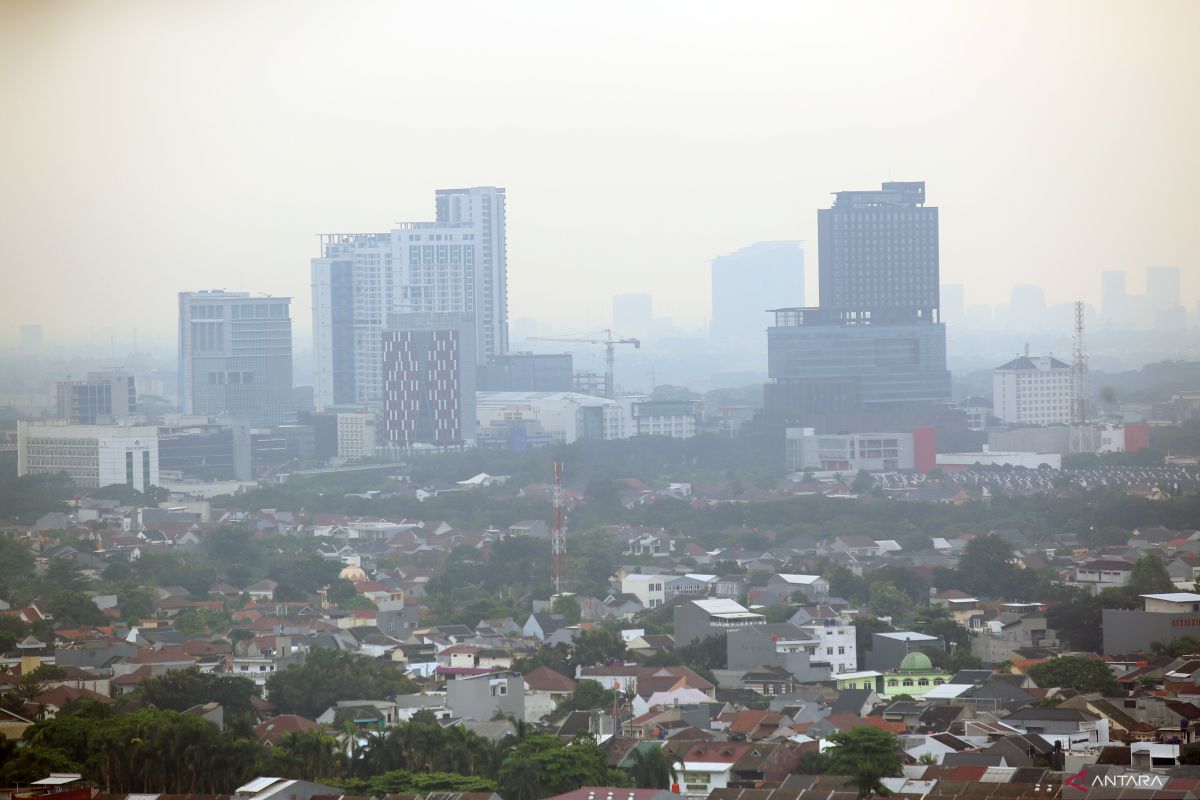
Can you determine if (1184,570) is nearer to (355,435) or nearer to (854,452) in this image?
(854,452)

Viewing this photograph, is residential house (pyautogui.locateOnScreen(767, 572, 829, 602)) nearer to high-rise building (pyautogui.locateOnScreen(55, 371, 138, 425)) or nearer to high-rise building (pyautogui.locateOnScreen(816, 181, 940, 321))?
high-rise building (pyautogui.locateOnScreen(55, 371, 138, 425))

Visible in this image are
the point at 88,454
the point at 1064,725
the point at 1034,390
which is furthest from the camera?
the point at 1034,390

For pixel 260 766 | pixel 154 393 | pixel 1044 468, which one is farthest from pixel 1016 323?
pixel 260 766

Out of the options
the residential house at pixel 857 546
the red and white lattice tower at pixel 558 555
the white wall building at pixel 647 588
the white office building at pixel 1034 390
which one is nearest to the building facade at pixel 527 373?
the white office building at pixel 1034 390

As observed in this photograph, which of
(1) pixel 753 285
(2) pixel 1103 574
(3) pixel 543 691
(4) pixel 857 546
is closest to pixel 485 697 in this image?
(3) pixel 543 691

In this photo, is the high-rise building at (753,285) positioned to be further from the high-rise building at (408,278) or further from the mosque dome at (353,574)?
the mosque dome at (353,574)

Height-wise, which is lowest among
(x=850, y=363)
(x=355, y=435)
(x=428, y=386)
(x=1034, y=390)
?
(x=355, y=435)
